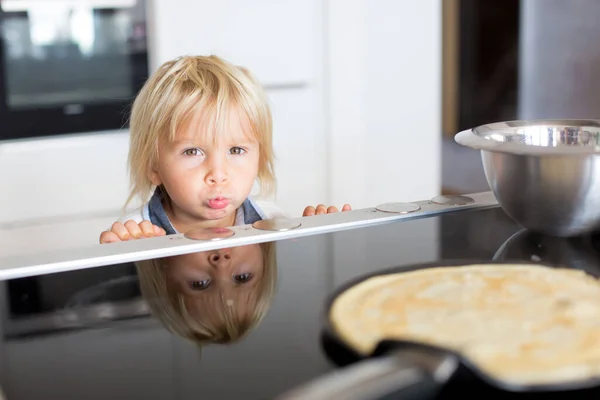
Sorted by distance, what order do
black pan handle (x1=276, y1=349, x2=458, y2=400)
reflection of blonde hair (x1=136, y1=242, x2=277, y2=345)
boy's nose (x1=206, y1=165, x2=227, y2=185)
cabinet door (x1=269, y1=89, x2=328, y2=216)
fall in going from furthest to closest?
cabinet door (x1=269, y1=89, x2=328, y2=216) → boy's nose (x1=206, y1=165, x2=227, y2=185) → reflection of blonde hair (x1=136, y1=242, x2=277, y2=345) → black pan handle (x1=276, y1=349, x2=458, y2=400)

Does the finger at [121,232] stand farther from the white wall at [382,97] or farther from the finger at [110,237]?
the white wall at [382,97]

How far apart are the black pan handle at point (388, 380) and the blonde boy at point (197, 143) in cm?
71

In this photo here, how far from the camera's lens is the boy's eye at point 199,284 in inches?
24.8

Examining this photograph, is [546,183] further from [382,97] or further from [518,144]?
[382,97]

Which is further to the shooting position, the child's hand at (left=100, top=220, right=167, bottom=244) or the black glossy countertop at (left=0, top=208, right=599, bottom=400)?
the child's hand at (left=100, top=220, right=167, bottom=244)

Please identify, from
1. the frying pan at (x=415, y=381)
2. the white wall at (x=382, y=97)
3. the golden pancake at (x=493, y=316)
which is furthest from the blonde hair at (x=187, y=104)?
the white wall at (x=382, y=97)

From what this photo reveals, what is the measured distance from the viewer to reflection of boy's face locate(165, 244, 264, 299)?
2.05 ft

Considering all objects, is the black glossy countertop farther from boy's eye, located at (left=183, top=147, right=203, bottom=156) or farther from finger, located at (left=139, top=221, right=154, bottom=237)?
boy's eye, located at (left=183, top=147, right=203, bottom=156)

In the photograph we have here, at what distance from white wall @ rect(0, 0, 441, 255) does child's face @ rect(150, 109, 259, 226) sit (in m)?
0.76

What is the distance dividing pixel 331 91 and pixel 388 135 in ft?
0.70

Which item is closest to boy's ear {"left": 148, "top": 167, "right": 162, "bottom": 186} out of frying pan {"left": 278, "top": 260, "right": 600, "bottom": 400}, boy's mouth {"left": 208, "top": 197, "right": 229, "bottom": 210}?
boy's mouth {"left": 208, "top": 197, "right": 229, "bottom": 210}

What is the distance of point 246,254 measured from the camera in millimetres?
724

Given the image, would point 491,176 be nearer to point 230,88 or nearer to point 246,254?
point 246,254

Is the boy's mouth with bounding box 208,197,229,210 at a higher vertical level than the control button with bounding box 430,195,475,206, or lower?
lower
